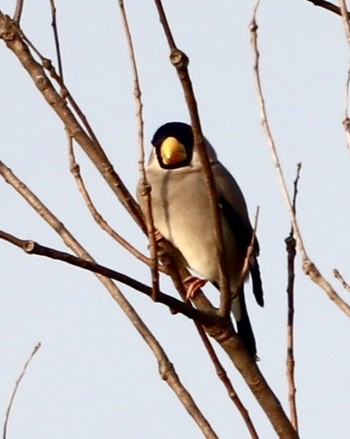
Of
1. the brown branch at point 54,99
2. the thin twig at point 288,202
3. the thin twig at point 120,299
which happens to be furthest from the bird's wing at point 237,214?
the brown branch at point 54,99

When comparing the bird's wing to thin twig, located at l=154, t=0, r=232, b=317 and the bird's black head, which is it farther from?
thin twig, located at l=154, t=0, r=232, b=317

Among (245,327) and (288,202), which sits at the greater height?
(245,327)

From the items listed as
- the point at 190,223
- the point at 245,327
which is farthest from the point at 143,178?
the point at 245,327

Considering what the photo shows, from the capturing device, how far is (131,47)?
2637 millimetres

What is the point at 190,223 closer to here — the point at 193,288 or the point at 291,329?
the point at 193,288

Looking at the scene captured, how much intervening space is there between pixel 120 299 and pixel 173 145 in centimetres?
283

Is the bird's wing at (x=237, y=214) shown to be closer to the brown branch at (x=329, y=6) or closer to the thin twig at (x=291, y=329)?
the thin twig at (x=291, y=329)

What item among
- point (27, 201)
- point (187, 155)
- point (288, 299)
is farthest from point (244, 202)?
point (27, 201)

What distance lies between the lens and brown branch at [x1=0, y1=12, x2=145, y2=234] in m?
2.65

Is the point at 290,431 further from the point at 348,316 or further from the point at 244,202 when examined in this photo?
the point at 244,202

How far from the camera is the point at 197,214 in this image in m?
5.11

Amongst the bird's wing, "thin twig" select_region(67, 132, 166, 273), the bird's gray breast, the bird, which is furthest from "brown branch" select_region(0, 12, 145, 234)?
the bird's wing

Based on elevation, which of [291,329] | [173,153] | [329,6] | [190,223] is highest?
[173,153]

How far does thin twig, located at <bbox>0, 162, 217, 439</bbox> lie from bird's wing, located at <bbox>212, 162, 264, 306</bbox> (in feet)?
8.01
